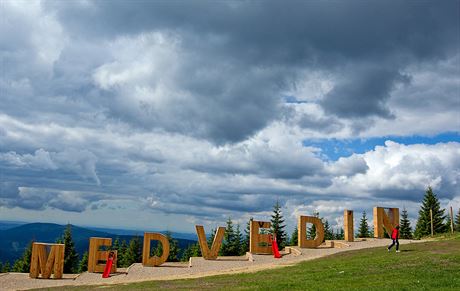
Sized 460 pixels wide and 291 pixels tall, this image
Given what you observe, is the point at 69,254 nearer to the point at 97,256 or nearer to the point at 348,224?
the point at 97,256

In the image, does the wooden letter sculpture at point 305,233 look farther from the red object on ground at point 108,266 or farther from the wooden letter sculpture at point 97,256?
the red object on ground at point 108,266

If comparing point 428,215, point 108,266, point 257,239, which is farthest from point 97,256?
point 428,215

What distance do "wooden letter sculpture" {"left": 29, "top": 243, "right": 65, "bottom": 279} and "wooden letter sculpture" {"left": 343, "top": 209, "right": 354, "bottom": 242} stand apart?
28.9m

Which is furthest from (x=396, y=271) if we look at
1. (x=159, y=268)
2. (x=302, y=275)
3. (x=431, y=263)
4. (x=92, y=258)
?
(x=92, y=258)

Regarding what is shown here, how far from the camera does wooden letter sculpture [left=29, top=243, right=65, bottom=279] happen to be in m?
37.6

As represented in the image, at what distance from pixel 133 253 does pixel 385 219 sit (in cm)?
4475

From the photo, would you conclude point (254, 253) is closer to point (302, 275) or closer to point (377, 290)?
point (302, 275)

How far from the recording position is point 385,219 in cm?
4922

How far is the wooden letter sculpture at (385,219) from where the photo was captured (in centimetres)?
4894

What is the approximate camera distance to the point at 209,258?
43812 millimetres

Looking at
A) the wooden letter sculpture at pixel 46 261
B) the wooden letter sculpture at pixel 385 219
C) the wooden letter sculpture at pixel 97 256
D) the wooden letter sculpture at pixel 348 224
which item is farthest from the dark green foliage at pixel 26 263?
the wooden letter sculpture at pixel 385 219

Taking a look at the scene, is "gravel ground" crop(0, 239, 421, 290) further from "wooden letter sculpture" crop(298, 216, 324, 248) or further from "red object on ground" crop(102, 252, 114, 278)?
"wooden letter sculpture" crop(298, 216, 324, 248)

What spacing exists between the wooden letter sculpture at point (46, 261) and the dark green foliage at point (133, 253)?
39.8 m

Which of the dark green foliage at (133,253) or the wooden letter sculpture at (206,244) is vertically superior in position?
the wooden letter sculpture at (206,244)
